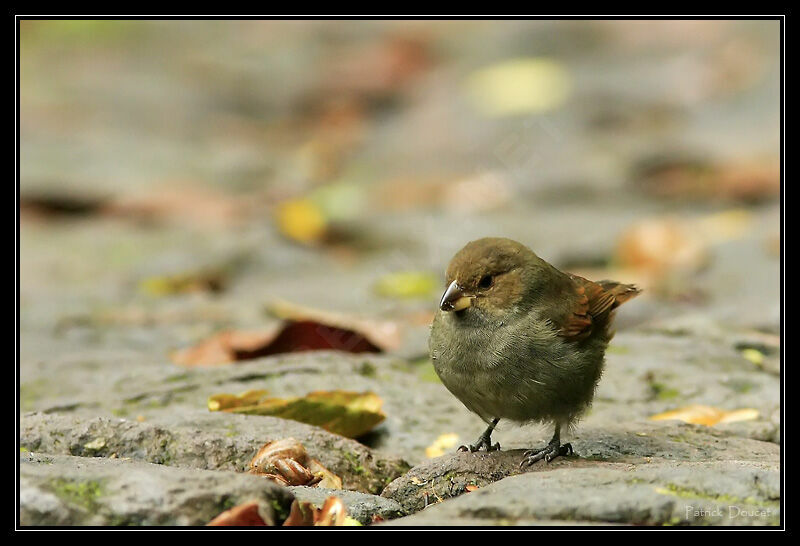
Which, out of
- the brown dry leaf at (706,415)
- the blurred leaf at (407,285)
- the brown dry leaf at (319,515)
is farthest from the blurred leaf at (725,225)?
the brown dry leaf at (319,515)

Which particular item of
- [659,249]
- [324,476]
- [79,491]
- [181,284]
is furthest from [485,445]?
[659,249]

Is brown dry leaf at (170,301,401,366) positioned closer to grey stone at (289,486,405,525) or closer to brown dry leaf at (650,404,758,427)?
brown dry leaf at (650,404,758,427)

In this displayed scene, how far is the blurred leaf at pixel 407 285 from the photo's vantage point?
23.4 ft

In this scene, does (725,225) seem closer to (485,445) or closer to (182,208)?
(182,208)

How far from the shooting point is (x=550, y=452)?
394cm

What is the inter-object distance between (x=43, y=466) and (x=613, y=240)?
18.7ft

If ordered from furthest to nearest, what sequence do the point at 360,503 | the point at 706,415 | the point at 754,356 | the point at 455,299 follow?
the point at 754,356 < the point at 706,415 < the point at 455,299 < the point at 360,503

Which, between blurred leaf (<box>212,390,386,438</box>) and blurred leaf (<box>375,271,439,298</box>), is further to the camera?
blurred leaf (<box>375,271,439,298</box>)

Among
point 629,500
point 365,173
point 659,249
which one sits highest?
point 365,173

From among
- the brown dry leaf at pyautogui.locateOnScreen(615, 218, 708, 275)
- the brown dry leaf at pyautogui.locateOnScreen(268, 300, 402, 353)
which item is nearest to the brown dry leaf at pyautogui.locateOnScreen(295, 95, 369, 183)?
the brown dry leaf at pyautogui.locateOnScreen(615, 218, 708, 275)

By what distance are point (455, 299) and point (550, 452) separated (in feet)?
2.25

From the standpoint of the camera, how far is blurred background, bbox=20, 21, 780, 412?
6.72 meters

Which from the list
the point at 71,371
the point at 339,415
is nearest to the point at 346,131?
the point at 71,371

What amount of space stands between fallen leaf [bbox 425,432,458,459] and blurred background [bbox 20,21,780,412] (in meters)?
1.01
